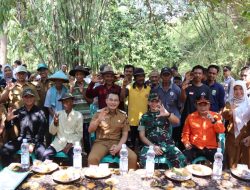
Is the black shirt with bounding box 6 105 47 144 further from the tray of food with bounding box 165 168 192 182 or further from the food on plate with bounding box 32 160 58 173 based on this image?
the tray of food with bounding box 165 168 192 182

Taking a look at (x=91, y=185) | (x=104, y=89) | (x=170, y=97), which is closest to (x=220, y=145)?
(x=170, y=97)

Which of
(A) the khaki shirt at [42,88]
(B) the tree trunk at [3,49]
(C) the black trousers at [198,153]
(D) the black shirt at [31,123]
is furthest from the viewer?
(B) the tree trunk at [3,49]

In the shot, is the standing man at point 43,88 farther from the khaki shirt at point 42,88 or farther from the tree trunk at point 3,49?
the tree trunk at point 3,49

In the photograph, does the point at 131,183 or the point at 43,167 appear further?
the point at 43,167

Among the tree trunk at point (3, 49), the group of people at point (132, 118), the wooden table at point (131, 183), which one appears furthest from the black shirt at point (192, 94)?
the tree trunk at point (3, 49)

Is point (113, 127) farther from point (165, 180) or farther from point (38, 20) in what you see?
point (38, 20)

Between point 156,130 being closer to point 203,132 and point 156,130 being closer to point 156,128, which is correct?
point 156,128

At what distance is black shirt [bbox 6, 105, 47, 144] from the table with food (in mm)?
1253

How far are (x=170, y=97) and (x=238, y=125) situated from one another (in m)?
1.00

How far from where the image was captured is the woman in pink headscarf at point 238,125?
3.92 m

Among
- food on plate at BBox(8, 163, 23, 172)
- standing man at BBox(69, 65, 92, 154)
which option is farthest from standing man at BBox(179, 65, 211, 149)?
food on plate at BBox(8, 163, 23, 172)

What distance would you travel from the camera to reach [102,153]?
385 centimetres

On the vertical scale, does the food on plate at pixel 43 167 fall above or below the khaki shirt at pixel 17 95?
below

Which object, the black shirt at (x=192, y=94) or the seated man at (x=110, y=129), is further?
the black shirt at (x=192, y=94)
